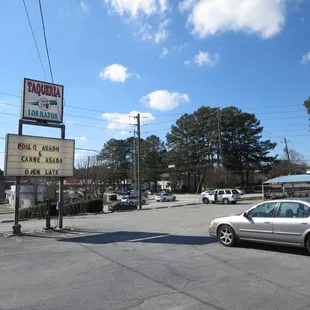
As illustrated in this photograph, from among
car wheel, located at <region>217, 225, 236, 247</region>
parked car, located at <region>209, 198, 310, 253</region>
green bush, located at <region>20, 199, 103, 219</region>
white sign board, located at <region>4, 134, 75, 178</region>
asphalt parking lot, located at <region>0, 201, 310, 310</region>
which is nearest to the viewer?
asphalt parking lot, located at <region>0, 201, 310, 310</region>

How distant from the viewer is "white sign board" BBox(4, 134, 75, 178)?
1373cm

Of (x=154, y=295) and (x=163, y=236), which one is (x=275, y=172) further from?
(x=154, y=295)

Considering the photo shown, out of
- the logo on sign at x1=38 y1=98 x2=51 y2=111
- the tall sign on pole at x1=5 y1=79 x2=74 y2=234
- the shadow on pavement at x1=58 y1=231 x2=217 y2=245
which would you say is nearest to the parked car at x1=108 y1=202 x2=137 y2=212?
the tall sign on pole at x1=5 y1=79 x2=74 y2=234

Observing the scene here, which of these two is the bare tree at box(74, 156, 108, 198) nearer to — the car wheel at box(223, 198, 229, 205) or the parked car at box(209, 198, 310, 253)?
the car wheel at box(223, 198, 229, 205)

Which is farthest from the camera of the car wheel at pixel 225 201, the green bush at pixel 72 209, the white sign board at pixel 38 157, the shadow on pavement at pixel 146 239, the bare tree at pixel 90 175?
the bare tree at pixel 90 175

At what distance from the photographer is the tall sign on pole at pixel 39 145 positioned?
13859 millimetres

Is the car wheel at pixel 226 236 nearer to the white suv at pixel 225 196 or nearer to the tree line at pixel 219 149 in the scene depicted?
the white suv at pixel 225 196

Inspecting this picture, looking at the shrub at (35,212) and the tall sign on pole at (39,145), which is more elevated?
the tall sign on pole at (39,145)

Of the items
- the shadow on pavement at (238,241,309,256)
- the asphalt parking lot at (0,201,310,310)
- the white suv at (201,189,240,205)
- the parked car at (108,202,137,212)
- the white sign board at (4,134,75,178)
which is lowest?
the asphalt parking lot at (0,201,310,310)

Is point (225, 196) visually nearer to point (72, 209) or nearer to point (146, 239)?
point (72, 209)

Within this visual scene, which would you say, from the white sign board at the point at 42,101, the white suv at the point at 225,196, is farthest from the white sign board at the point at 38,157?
the white suv at the point at 225,196

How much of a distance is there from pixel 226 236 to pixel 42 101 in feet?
33.6

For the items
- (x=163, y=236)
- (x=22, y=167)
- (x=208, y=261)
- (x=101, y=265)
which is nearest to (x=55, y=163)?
(x=22, y=167)

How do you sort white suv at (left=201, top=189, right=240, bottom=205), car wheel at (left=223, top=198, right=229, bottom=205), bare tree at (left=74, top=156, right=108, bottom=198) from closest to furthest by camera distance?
white suv at (left=201, top=189, right=240, bottom=205) → car wheel at (left=223, top=198, right=229, bottom=205) → bare tree at (left=74, top=156, right=108, bottom=198)
